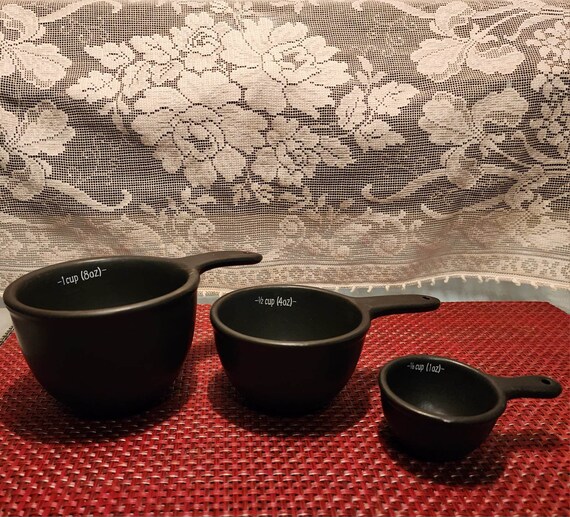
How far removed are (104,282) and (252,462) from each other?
24cm

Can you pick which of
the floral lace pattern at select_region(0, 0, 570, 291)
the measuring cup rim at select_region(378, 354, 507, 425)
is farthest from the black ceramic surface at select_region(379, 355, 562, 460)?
the floral lace pattern at select_region(0, 0, 570, 291)

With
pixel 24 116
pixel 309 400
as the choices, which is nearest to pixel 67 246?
pixel 24 116

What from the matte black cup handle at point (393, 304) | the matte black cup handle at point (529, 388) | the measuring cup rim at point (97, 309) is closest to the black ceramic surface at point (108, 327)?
the measuring cup rim at point (97, 309)

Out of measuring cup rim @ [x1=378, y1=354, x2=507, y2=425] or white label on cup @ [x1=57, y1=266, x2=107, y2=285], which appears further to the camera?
white label on cup @ [x1=57, y1=266, x2=107, y2=285]

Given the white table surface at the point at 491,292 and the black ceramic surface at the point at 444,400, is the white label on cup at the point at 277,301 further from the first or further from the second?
the white table surface at the point at 491,292

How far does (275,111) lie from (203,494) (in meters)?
0.48

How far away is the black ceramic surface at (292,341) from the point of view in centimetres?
47

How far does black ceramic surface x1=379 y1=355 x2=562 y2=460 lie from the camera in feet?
1.42

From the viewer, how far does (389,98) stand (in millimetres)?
717

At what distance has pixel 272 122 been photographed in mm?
721

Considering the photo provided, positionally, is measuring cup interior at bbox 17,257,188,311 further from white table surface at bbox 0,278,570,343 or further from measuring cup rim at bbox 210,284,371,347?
white table surface at bbox 0,278,570,343

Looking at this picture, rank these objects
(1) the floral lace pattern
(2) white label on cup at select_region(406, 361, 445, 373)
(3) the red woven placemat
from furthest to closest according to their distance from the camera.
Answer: (1) the floral lace pattern, (2) white label on cup at select_region(406, 361, 445, 373), (3) the red woven placemat

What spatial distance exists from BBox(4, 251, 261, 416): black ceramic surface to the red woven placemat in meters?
0.04

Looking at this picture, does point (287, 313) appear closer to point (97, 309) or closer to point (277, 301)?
point (277, 301)
